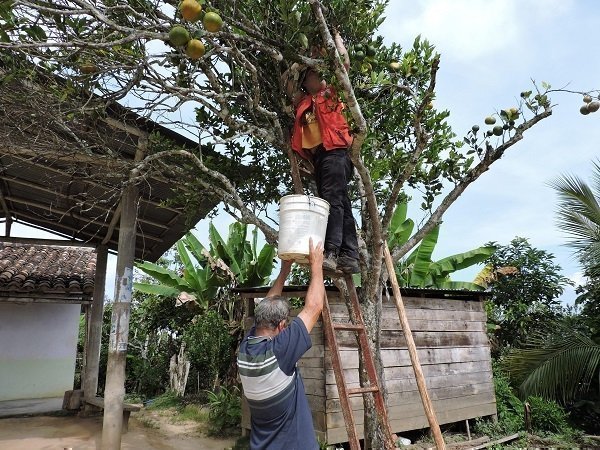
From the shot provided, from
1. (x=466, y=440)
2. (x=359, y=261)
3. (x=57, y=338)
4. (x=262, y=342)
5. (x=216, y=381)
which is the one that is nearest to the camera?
(x=262, y=342)

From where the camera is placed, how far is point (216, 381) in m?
11.2

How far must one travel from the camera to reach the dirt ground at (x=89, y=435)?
7652 millimetres

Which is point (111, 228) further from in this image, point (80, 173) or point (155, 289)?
point (155, 289)

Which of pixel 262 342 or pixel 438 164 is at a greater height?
pixel 438 164

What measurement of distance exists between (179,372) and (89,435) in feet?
16.2

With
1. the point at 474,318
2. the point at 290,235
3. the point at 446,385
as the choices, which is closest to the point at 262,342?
the point at 290,235

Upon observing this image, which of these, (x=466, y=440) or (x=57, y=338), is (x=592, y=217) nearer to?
(x=466, y=440)

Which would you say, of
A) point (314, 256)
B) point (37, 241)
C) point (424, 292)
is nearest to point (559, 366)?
point (424, 292)

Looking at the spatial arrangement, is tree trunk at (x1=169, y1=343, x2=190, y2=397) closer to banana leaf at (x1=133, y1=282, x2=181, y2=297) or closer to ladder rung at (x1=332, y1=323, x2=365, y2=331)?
banana leaf at (x1=133, y1=282, x2=181, y2=297)

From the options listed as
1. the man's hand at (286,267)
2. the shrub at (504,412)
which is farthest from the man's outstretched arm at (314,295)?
the shrub at (504,412)

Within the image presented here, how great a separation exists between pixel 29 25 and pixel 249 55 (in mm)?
1760

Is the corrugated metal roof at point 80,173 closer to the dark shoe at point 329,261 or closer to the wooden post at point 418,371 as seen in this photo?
the dark shoe at point 329,261

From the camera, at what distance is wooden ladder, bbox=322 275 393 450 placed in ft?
10.8

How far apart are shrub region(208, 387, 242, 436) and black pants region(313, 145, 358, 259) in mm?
6130
